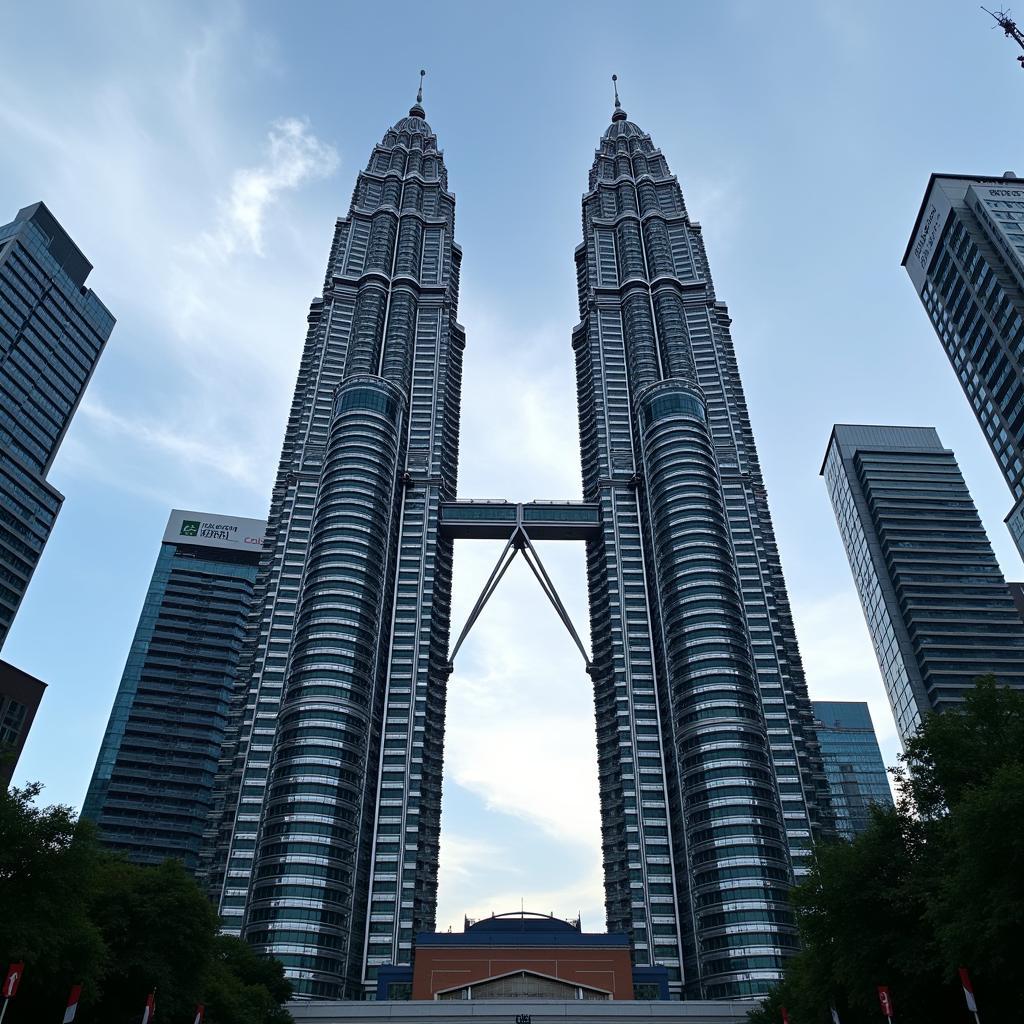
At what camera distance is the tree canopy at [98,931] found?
145 ft

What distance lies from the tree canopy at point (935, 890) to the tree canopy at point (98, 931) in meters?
41.1

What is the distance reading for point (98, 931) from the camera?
48.9 meters

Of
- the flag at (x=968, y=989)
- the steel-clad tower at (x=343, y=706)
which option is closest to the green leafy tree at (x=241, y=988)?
the steel-clad tower at (x=343, y=706)

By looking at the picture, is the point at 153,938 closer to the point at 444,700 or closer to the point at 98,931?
the point at 98,931

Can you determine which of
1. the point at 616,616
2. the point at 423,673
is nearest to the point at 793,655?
the point at 616,616

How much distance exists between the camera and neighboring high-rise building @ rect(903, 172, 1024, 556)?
12638 cm

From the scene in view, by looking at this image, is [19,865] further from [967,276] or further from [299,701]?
[967,276]

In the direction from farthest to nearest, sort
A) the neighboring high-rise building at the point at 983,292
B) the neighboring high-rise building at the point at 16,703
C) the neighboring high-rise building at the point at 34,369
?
the neighboring high-rise building at the point at 34,369 → the neighboring high-rise building at the point at 16,703 → the neighboring high-rise building at the point at 983,292

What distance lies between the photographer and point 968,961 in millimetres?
39094

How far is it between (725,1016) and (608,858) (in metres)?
55.4

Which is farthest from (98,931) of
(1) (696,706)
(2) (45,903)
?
(1) (696,706)

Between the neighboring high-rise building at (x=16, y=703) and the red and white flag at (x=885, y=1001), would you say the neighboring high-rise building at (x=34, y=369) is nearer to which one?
the neighboring high-rise building at (x=16, y=703)

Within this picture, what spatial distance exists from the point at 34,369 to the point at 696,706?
Result: 15101 cm

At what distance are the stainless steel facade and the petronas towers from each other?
1.32ft
